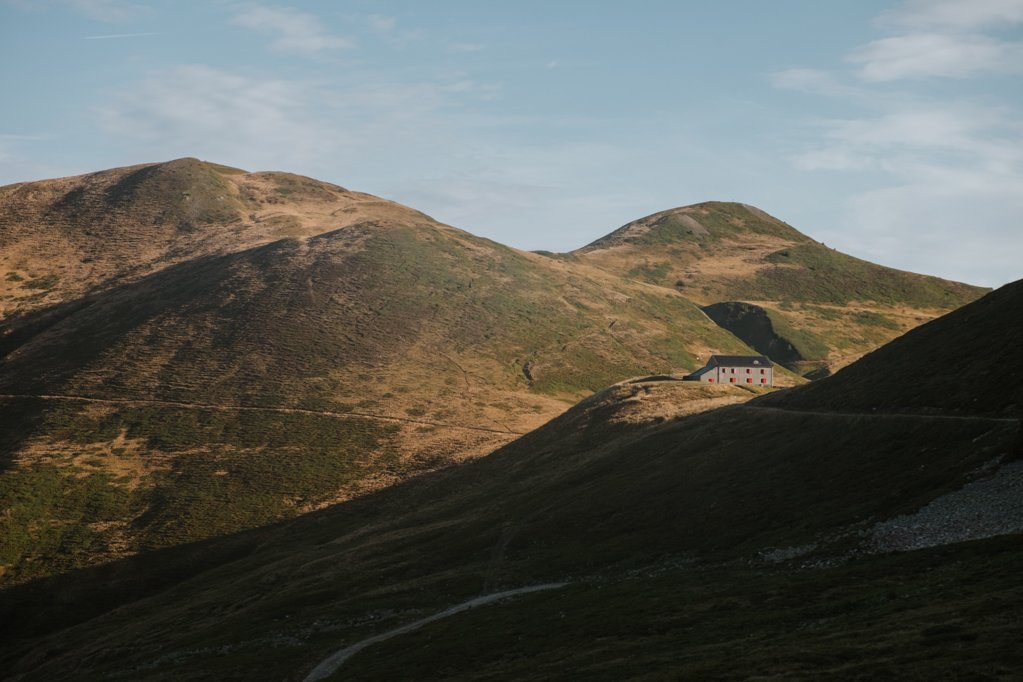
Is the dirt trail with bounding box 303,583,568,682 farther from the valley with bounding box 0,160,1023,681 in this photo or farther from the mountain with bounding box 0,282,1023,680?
the mountain with bounding box 0,282,1023,680

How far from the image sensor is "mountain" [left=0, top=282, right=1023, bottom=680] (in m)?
39.3

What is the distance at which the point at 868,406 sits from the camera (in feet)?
273

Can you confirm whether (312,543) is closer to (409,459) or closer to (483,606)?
(409,459)

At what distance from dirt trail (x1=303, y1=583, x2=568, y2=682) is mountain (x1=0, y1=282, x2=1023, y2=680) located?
1626mm

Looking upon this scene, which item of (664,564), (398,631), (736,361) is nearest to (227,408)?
(736,361)

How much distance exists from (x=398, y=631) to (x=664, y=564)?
20.5 metres

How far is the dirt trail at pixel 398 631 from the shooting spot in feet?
197

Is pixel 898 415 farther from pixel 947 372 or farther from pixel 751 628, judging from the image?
pixel 751 628

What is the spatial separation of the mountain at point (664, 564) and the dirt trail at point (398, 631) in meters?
1.63

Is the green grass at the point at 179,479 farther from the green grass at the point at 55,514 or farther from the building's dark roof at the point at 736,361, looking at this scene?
the building's dark roof at the point at 736,361

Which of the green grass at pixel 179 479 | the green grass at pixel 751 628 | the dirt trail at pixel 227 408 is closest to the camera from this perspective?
the green grass at pixel 751 628

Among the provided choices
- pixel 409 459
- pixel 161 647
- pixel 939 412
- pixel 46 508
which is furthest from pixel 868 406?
pixel 46 508

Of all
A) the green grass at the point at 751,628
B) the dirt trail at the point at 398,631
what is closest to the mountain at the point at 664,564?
the green grass at the point at 751,628

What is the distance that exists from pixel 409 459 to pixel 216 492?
33.5 metres
